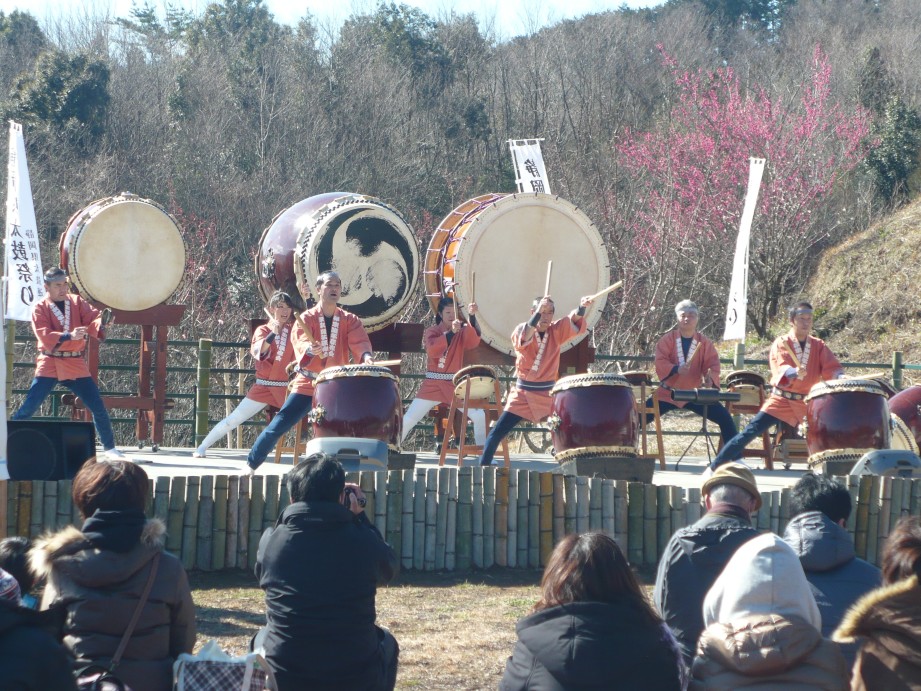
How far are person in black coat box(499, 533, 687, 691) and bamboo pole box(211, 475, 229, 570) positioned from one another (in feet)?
11.9

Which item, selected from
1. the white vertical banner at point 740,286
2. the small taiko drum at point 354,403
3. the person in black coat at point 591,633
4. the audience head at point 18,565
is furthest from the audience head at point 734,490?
the white vertical banner at point 740,286

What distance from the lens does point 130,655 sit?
320 cm

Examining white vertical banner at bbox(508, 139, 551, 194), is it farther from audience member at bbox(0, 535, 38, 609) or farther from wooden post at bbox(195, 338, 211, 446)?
audience member at bbox(0, 535, 38, 609)

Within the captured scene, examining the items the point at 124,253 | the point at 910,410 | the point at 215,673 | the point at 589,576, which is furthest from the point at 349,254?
the point at 589,576

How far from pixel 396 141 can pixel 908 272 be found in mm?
13048

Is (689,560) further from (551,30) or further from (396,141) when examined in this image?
(551,30)

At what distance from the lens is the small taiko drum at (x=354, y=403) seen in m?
7.44

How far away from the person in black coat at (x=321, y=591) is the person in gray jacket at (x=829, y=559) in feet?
4.16

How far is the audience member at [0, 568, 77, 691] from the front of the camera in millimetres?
2398

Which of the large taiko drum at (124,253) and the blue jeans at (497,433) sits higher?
the large taiko drum at (124,253)

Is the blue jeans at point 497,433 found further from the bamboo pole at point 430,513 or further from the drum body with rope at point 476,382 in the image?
the bamboo pole at point 430,513

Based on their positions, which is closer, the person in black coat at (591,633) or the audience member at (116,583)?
the person in black coat at (591,633)

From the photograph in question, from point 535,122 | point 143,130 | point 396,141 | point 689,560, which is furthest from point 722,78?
point 689,560

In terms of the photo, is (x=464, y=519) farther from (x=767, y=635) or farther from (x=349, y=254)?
(x=767, y=635)
